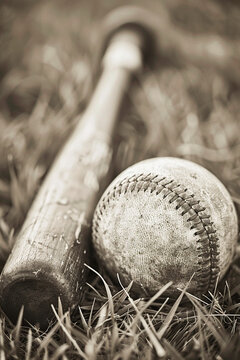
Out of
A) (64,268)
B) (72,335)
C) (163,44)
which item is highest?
(163,44)

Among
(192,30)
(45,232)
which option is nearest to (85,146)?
(45,232)

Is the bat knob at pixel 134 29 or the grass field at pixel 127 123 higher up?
the bat knob at pixel 134 29

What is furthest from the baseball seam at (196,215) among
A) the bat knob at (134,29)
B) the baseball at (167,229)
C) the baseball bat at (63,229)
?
the bat knob at (134,29)

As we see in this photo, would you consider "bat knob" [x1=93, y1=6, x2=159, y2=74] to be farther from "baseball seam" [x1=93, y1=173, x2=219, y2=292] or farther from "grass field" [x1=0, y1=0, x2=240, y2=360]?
"baseball seam" [x1=93, y1=173, x2=219, y2=292]

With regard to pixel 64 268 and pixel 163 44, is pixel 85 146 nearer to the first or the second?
pixel 64 268

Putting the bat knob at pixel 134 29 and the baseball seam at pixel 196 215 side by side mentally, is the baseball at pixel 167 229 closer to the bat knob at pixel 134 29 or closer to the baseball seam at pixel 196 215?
the baseball seam at pixel 196 215

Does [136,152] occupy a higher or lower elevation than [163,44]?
lower

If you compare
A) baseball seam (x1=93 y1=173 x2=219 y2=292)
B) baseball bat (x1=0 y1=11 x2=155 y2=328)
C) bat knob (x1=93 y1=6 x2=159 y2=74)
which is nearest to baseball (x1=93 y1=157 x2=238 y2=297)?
baseball seam (x1=93 y1=173 x2=219 y2=292)
